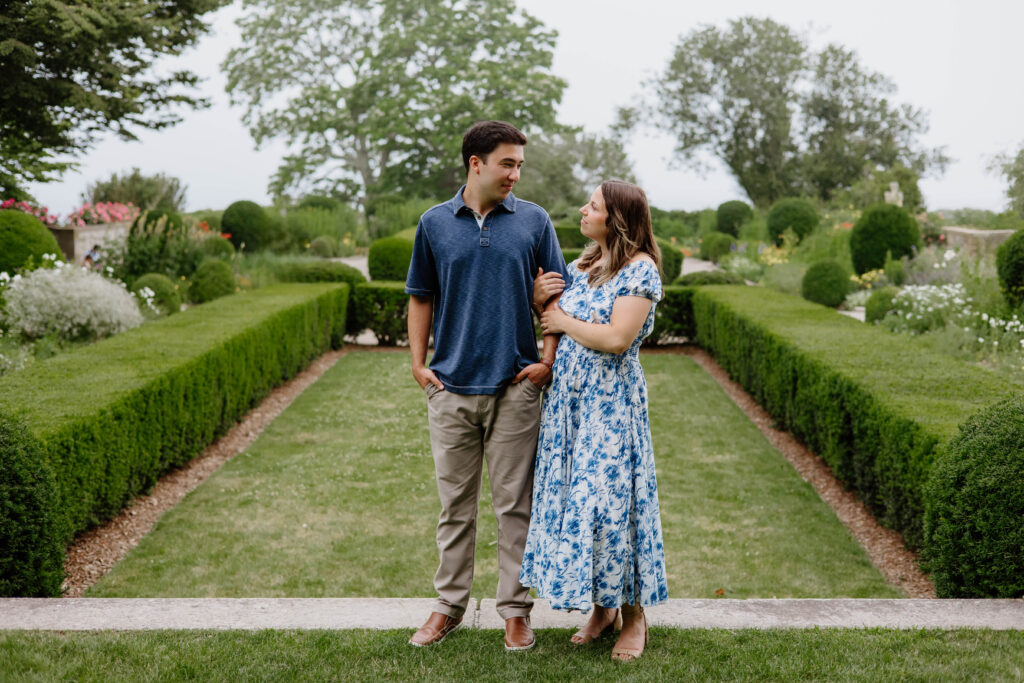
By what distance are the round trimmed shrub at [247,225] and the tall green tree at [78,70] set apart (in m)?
4.81

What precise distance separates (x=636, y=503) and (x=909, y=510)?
2.47 metres

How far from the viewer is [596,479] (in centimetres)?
284

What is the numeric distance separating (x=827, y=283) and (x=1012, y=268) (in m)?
4.19

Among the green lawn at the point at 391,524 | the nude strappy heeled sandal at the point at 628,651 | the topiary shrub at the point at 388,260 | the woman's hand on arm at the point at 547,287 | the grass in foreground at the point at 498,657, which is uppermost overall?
the woman's hand on arm at the point at 547,287

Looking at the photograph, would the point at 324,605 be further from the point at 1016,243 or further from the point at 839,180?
the point at 839,180

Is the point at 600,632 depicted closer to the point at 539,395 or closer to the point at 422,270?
the point at 539,395

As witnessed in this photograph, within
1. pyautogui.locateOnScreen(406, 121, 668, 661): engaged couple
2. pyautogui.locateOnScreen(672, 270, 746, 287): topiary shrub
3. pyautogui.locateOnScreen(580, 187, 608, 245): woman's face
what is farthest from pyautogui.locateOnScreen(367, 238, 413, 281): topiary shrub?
pyautogui.locateOnScreen(580, 187, 608, 245): woman's face

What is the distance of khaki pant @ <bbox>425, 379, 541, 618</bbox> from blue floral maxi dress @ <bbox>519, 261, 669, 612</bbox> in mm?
90

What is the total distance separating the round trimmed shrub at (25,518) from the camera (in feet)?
12.1

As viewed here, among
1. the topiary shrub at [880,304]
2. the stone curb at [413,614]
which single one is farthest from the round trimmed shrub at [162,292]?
the topiary shrub at [880,304]

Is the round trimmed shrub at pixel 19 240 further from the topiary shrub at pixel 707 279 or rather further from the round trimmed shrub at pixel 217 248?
the topiary shrub at pixel 707 279

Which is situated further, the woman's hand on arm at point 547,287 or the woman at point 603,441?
the woman's hand on arm at point 547,287

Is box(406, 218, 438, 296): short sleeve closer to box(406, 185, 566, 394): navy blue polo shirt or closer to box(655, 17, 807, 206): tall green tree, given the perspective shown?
box(406, 185, 566, 394): navy blue polo shirt

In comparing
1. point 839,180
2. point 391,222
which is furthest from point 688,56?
point 391,222
